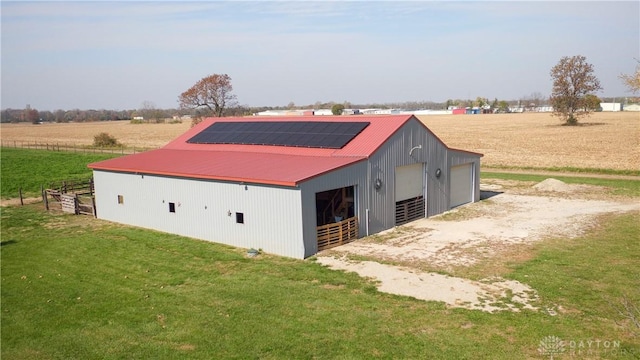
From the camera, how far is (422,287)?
49.2 ft

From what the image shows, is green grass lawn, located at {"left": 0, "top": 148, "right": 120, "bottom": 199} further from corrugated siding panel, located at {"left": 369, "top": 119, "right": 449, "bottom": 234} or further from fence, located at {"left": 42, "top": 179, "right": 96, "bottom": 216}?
corrugated siding panel, located at {"left": 369, "top": 119, "right": 449, "bottom": 234}

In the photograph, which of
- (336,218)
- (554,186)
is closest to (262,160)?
(336,218)

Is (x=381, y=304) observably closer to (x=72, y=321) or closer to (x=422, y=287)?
(x=422, y=287)

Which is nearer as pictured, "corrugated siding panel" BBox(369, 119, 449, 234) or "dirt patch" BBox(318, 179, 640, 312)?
"dirt patch" BBox(318, 179, 640, 312)

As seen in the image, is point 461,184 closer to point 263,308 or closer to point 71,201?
point 263,308

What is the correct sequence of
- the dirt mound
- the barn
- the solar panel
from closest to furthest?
the barn
the solar panel
the dirt mound

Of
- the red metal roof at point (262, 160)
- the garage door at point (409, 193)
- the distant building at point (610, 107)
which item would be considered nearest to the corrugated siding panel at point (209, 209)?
the red metal roof at point (262, 160)

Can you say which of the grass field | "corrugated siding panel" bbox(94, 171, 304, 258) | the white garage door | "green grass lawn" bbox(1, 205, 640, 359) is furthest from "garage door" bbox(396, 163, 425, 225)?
"corrugated siding panel" bbox(94, 171, 304, 258)

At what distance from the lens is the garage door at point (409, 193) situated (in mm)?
23078

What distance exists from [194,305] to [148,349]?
250cm

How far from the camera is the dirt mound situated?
3092cm

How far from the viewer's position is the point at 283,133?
86.2ft

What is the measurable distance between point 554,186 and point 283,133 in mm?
17201

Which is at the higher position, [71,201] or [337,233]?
[71,201]
